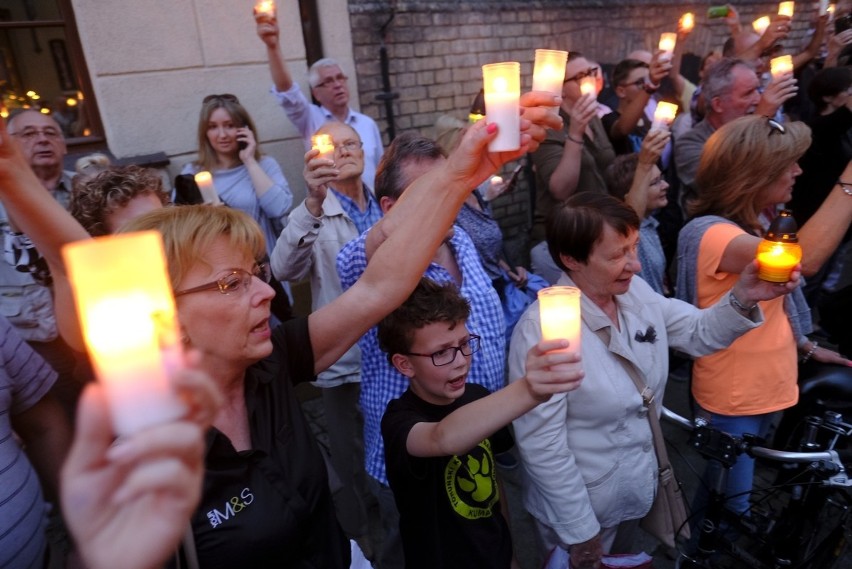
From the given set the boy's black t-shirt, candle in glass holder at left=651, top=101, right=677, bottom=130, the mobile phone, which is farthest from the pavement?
the mobile phone

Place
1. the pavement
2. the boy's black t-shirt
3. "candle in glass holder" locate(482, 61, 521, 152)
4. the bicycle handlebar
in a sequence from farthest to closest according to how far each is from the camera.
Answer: the pavement, the bicycle handlebar, the boy's black t-shirt, "candle in glass holder" locate(482, 61, 521, 152)

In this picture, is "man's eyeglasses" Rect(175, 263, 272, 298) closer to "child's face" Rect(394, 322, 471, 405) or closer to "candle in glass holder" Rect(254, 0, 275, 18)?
"child's face" Rect(394, 322, 471, 405)

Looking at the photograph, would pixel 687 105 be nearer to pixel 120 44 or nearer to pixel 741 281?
pixel 741 281

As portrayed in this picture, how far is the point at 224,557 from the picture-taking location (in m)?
1.34

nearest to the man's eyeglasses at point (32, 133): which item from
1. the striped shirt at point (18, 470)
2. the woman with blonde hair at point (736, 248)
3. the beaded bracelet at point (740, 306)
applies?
the striped shirt at point (18, 470)

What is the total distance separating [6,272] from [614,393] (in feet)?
9.03

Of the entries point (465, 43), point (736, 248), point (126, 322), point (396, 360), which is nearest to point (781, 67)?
point (736, 248)

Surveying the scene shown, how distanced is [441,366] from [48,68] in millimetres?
4001

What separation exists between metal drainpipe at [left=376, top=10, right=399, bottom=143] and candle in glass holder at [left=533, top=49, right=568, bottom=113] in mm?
3684

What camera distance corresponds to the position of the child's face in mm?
1845

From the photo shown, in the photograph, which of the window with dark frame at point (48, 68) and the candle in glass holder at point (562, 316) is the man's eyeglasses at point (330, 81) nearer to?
the window with dark frame at point (48, 68)

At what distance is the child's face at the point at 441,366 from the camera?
184 centimetres

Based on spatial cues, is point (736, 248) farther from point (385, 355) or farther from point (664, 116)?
point (385, 355)

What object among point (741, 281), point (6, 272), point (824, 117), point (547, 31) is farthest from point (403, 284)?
point (547, 31)
